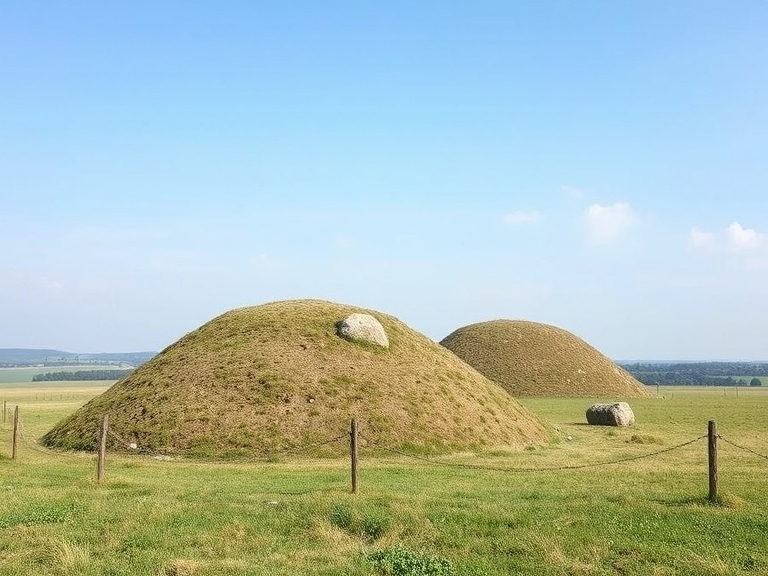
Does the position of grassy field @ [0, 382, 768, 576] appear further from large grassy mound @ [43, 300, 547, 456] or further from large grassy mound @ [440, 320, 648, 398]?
large grassy mound @ [440, 320, 648, 398]

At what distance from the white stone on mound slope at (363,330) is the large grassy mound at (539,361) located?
67.5 m

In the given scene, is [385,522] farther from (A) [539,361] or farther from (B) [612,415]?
(A) [539,361]

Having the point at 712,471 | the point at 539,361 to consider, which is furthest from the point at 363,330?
the point at 539,361

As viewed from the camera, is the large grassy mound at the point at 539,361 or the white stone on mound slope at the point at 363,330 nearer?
the white stone on mound slope at the point at 363,330

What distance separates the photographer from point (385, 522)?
16.1 meters

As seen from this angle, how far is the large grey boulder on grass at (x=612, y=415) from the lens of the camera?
2271 inches

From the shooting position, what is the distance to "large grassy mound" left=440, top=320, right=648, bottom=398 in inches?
4481

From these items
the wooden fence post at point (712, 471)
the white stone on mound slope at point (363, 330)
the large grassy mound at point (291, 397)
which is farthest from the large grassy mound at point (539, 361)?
the wooden fence post at point (712, 471)

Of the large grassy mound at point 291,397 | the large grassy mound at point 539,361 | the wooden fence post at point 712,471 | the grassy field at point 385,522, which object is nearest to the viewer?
the grassy field at point 385,522

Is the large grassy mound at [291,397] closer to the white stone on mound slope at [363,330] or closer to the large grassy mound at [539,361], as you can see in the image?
the white stone on mound slope at [363,330]

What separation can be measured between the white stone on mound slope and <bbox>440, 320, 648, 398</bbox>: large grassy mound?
67.5 meters

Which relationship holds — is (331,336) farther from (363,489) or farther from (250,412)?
(363,489)

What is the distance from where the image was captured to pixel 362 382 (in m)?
41.2

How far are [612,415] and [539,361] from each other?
6416cm
